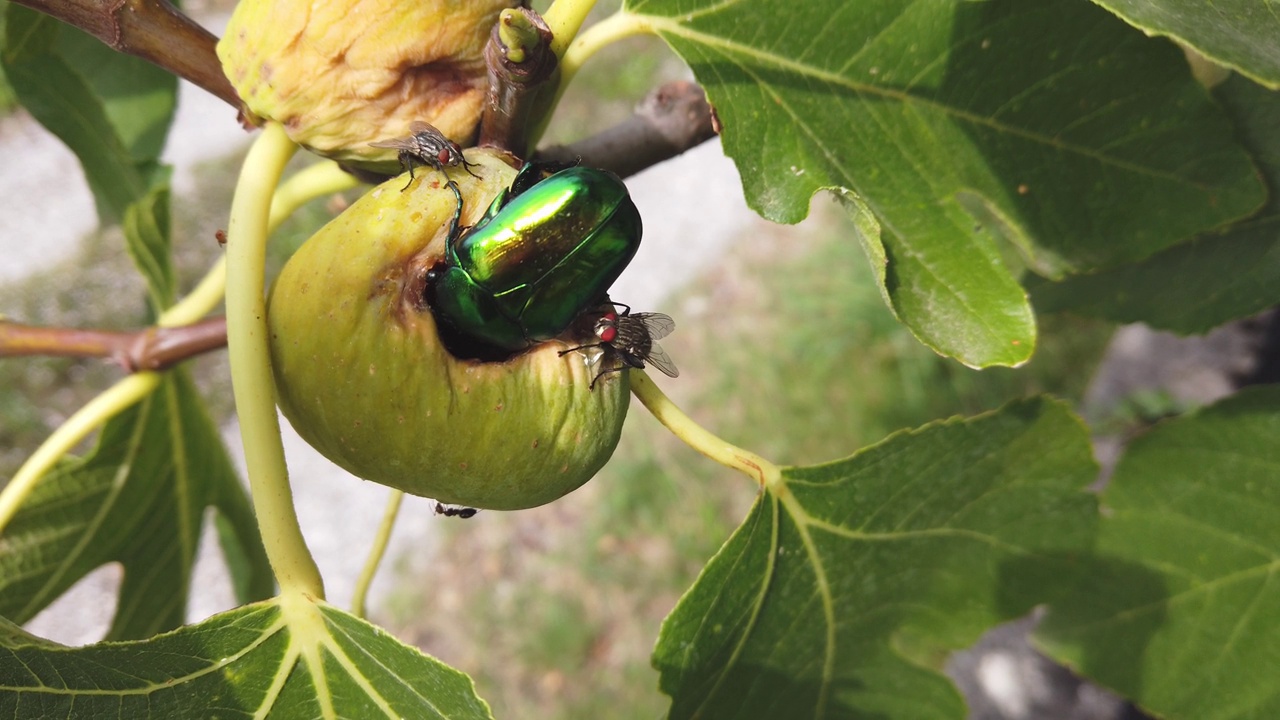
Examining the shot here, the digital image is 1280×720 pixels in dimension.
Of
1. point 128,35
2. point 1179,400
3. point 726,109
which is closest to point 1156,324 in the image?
point 726,109

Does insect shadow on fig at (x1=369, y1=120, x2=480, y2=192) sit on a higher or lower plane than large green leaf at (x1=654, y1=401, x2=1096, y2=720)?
higher

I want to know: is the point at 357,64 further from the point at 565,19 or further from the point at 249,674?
the point at 249,674

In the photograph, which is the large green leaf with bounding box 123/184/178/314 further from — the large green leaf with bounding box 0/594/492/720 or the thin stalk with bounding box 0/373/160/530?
the large green leaf with bounding box 0/594/492/720

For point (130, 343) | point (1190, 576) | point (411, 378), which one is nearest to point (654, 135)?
point (411, 378)

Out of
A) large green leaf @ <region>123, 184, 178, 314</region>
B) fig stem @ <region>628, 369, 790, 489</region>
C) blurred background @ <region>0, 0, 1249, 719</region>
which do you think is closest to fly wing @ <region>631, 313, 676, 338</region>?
fig stem @ <region>628, 369, 790, 489</region>

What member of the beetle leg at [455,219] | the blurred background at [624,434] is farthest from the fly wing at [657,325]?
the blurred background at [624,434]
